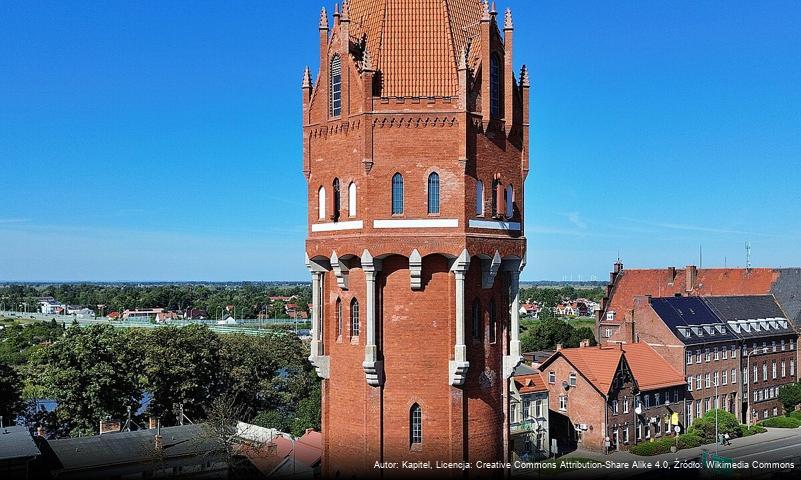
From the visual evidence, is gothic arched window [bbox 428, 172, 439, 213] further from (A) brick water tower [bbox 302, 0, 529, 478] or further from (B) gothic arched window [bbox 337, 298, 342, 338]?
(B) gothic arched window [bbox 337, 298, 342, 338]

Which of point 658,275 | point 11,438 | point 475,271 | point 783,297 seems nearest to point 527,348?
point 658,275

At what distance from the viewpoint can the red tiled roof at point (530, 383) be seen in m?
72.8

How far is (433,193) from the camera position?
21.8 metres

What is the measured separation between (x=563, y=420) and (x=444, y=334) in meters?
58.0

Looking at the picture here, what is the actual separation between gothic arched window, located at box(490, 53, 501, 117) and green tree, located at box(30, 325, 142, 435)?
48568 millimetres

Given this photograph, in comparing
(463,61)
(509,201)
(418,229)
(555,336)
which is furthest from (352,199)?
(555,336)

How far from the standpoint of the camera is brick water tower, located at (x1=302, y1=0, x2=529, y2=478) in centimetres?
2175

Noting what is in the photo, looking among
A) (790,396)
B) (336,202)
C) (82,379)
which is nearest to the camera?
(336,202)

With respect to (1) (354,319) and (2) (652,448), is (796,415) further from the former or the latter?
(1) (354,319)

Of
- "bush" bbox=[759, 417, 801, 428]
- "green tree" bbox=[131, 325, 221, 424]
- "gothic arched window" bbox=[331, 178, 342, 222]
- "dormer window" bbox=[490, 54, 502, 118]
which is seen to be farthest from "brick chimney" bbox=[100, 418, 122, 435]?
"bush" bbox=[759, 417, 801, 428]

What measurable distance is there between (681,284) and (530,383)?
42.3 m

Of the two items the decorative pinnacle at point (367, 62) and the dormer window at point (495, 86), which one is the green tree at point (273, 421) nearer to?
the dormer window at point (495, 86)

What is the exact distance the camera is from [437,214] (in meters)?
21.8

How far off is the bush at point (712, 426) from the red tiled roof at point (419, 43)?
6557 centimetres
